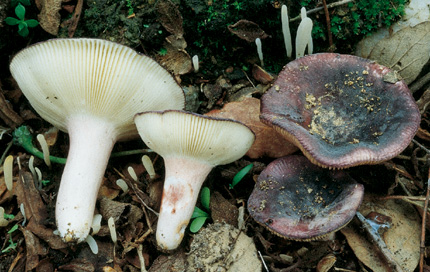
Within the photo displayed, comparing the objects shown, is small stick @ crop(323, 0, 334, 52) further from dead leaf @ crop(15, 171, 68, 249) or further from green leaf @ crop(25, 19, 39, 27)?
dead leaf @ crop(15, 171, 68, 249)

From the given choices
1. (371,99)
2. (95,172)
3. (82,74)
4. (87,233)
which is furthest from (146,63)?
(371,99)

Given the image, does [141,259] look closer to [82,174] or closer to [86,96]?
[82,174]

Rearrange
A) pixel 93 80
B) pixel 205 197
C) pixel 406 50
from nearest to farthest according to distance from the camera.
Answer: pixel 93 80, pixel 205 197, pixel 406 50

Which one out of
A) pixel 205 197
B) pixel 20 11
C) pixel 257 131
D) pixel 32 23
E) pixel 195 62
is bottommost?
pixel 205 197

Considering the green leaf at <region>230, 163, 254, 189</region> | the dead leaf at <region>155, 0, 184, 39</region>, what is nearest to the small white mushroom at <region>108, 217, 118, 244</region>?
the green leaf at <region>230, 163, 254, 189</region>

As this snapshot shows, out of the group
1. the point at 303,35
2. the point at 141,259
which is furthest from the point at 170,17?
the point at 141,259

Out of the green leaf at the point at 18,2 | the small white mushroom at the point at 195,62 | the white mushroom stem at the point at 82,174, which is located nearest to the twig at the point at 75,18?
the green leaf at the point at 18,2

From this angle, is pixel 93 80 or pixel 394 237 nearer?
pixel 93 80
